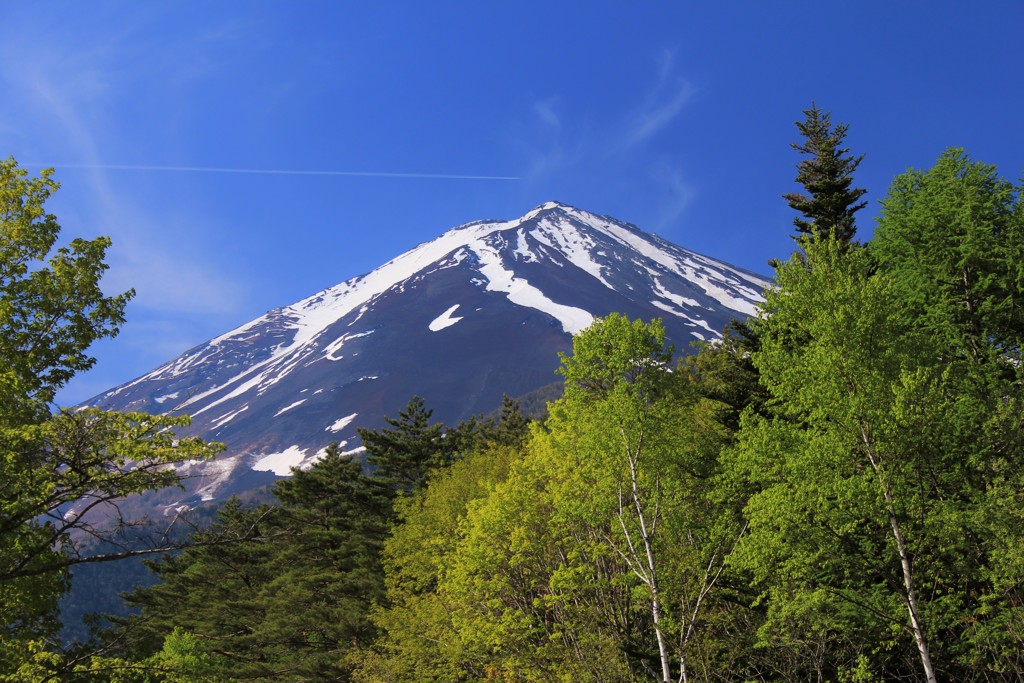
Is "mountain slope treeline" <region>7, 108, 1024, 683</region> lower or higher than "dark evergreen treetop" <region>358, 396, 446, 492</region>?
lower

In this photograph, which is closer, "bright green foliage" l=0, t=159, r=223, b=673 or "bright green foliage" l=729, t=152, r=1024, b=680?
"bright green foliage" l=0, t=159, r=223, b=673

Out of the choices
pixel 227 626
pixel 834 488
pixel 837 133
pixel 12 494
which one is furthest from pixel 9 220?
pixel 227 626

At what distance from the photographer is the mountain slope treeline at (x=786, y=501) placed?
15.6 meters

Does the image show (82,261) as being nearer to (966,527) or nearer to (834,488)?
(834,488)

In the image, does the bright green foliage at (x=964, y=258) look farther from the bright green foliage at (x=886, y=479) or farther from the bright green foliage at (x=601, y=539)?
→ the bright green foliage at (x=601, y=539)

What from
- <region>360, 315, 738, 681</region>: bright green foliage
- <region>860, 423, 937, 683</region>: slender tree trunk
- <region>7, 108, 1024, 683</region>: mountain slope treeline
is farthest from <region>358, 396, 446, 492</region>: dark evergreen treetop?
<region>860, 423, 937, 683</region>: slender tree trunk

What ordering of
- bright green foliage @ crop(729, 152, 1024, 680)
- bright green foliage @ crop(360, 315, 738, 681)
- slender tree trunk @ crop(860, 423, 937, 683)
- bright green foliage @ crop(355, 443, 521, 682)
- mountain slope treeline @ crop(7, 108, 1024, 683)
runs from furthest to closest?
bright green foliage @ crop(355, 443, 521, 682) → bright green foliage @ crop(360, 315, 738, 681) → mountain slope treeline @ crop(7, 108, 1024, 683) → bright green foliage @ crop(729, 152, 1024, 680) → slender tree trunk @ crop(860, 423, 937, 683)

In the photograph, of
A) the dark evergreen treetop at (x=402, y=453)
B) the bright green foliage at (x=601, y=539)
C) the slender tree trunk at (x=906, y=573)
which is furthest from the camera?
the dark evergreen treetop at (x=402, y=453)

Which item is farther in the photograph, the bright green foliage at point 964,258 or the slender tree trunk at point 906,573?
the bright green foliage at point 964,258

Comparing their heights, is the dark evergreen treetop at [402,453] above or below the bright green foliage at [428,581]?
above

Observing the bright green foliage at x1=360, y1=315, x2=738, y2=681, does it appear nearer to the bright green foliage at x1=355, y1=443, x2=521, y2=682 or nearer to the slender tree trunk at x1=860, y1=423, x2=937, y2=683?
the bright green foliage at x1=355, y1=443, x2=521, y2=682

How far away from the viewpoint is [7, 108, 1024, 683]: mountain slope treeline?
15.6 metres

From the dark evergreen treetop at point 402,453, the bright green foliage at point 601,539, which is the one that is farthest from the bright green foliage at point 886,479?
the dark evergreen treetop at point 402,453

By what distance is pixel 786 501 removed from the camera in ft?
51.5
